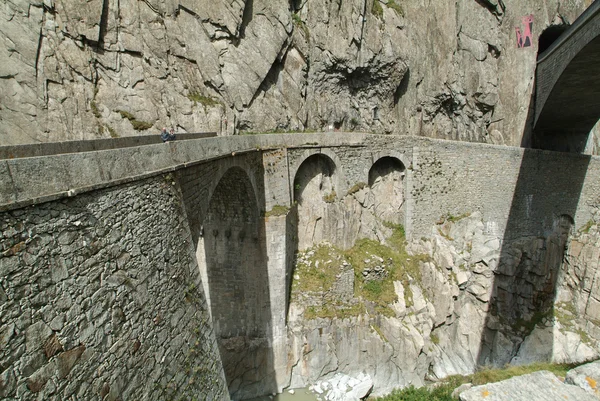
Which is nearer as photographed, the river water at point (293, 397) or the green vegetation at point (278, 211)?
the green vegetation at point (278, 211)

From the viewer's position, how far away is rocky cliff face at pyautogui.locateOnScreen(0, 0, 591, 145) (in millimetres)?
13664

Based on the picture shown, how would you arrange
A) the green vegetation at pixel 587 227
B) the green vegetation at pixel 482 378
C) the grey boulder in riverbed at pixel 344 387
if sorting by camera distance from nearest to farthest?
the green vegetation at pixel 482 378 → the grey boulder in riverbed at pixel 344 387 → the green vegetation at pixel 587 227

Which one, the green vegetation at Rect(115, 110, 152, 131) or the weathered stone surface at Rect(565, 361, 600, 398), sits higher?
the green vegetation at Rect(115, 110, 152, 131)

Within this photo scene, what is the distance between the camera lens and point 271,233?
499 inches

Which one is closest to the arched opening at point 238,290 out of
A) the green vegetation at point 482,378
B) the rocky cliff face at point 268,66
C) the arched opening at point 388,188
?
the rocky cliff face at point 268,66

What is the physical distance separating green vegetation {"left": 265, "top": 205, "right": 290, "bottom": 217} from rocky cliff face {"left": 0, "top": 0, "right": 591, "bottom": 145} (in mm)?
5418

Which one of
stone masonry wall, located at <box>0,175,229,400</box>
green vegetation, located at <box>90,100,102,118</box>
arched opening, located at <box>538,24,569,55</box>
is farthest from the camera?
arched opening, located at <box>538,24,569,55</box>

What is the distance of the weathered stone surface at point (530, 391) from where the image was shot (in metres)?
3.86

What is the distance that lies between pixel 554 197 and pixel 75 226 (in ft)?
71.1

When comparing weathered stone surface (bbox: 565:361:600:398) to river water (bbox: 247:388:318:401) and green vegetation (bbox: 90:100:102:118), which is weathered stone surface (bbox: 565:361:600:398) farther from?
green vegetation (bbox: 90:100:102:118)

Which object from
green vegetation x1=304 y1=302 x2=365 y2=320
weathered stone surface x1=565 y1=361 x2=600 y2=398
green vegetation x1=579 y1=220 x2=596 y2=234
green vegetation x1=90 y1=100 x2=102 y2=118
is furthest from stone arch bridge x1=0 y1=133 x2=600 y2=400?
green vegetation x1=90 y1=100 x2=102 y2=118

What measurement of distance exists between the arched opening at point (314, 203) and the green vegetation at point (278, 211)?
6.49ft

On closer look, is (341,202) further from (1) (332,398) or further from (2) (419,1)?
(2) (419,1)

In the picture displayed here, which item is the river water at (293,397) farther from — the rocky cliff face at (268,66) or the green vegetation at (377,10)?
the green vegetation at (377,10)
